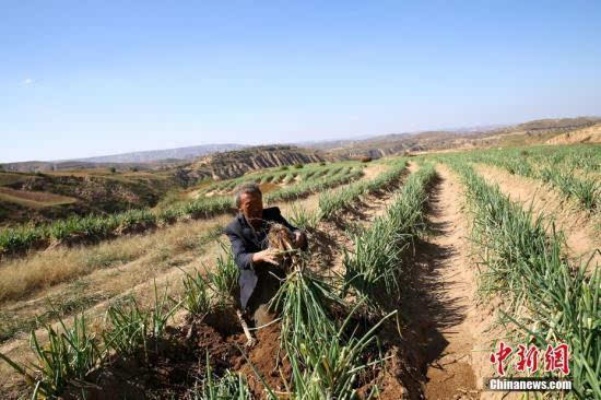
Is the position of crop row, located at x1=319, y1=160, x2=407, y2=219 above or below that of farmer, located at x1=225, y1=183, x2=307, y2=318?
below

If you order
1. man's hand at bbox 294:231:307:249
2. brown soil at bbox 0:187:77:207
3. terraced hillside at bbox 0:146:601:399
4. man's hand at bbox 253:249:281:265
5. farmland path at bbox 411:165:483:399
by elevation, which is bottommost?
brown soil at bbox 0:187:77:207

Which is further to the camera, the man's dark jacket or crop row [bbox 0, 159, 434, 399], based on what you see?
the man's dark jacket

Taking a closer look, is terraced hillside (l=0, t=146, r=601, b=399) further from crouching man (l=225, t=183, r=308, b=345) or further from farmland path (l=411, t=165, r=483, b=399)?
Result: crouching man (l=225, t=183, r=308, b=345)

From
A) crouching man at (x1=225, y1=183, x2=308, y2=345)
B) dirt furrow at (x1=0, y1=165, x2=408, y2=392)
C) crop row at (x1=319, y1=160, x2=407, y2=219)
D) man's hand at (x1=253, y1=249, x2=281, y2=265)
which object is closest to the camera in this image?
man's hand at (x1=253, y1=249, x2=281, y2=265)

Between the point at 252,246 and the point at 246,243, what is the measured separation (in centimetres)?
8

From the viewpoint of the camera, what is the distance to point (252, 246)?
363 centimetres

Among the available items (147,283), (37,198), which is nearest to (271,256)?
(147,283)

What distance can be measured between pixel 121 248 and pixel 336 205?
534cm

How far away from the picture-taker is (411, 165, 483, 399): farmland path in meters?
2.89

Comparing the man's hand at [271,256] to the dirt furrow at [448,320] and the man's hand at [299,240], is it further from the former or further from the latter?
the dirt furrow at [448,320]

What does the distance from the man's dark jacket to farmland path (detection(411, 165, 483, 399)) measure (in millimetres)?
1634

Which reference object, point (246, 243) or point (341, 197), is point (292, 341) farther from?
point (341, 197)

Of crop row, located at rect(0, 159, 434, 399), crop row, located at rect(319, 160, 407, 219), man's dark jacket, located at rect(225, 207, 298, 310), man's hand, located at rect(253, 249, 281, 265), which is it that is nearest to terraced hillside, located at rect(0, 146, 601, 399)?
crop row, located at rect(0, 159, 434, 399)

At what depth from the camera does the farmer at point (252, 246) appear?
3453 millimetres
